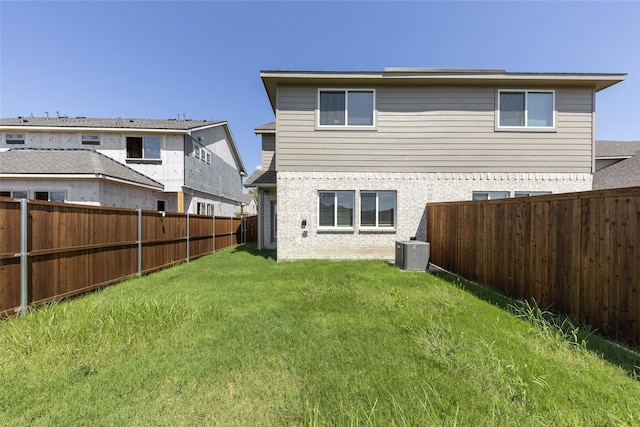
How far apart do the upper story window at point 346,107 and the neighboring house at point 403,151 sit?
0.12 feet

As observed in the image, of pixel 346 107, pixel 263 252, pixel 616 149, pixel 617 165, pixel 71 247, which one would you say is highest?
pixel 616 149

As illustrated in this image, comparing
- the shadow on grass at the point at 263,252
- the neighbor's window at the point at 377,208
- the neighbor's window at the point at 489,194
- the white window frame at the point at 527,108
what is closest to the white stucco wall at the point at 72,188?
the shadow on grass at the point at 263,252

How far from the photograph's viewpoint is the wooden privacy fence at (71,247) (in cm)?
434

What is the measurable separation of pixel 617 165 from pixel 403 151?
51.1ft

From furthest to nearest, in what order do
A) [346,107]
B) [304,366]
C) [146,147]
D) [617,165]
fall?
[146,147] < [617,165] < [346,107] < [304,366]

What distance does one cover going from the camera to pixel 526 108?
943 centimetres

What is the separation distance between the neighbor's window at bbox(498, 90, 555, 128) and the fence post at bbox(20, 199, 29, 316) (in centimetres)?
1304

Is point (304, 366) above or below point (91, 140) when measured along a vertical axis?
below

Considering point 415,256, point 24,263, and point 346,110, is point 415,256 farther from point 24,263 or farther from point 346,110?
point 24,263

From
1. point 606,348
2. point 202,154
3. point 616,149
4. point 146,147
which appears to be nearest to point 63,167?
point 146,147

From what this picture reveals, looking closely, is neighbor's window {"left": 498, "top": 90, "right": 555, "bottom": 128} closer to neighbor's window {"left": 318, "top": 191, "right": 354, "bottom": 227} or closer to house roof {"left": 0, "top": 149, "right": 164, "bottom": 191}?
neighbor's window {"left": 318, "top": 191, "right": 354, "bottom": 227}

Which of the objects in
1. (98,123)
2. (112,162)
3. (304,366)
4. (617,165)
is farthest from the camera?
(98,123)

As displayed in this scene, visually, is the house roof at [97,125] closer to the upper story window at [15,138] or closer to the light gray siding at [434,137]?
the upper story window at [15,138]

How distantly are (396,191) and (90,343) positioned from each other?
29.0ft
